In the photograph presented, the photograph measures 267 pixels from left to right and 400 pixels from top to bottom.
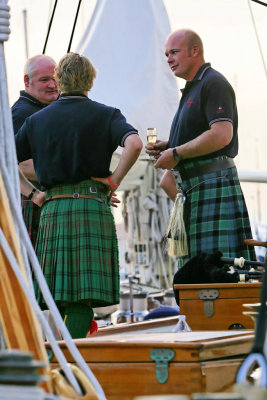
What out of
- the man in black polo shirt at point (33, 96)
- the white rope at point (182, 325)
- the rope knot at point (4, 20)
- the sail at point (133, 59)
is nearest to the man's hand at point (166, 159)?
the man in black polo shirt at point (33, 96)

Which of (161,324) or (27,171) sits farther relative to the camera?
(27,171)

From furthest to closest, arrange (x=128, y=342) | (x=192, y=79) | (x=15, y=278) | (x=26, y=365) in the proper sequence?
(x=192, y=79) < (x=128, y=342) < (x=15, y=278) < (x=26, y=365)

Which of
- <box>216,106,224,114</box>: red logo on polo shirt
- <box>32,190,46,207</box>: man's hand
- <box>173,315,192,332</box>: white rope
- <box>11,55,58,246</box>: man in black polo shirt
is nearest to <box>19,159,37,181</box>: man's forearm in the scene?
<box>11,55,58,246</box>: man in black polo shirt

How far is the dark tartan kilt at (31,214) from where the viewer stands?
5.23 metres

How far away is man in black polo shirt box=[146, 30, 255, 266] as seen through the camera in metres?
4.91

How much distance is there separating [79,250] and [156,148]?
0.79 m

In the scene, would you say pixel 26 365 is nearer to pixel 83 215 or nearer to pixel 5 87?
pixel 5 87

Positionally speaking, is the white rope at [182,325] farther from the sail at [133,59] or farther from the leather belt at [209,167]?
the sail at [133,59]

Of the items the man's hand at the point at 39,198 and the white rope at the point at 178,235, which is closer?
the man's hand at the point at 39,198

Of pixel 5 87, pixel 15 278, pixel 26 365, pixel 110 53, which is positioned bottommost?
pixel 26 365

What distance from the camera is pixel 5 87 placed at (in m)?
2.49

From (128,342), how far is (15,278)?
68 cm

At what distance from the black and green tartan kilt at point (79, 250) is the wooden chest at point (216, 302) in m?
0.40

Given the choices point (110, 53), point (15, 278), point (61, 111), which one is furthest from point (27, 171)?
point (110, 53)
